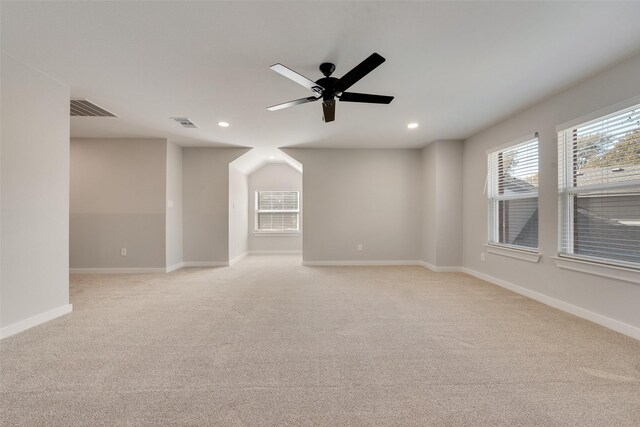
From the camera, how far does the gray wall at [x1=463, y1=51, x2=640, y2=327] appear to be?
2.35 metres

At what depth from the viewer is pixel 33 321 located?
8.00ft

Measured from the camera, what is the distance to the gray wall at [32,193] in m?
2.27

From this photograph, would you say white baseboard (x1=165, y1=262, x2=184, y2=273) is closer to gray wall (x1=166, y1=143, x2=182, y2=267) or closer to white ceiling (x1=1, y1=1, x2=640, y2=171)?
gray wall (x1=166, y1=143, x2=182, y2=267)

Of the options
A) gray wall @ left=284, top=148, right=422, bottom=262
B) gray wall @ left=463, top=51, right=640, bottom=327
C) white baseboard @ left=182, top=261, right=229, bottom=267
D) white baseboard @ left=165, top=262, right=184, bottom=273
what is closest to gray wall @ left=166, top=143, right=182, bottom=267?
white baseboard @ left=165, top=262, right=184, bottom=273

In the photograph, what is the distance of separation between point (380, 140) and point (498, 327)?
351 centimetres

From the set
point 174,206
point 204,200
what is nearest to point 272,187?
point 204,200

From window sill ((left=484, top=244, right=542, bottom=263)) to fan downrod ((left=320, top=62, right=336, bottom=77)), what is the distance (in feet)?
10.8

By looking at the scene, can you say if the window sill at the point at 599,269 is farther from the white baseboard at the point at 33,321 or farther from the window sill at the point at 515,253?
the white baseboard at the point at 33,321

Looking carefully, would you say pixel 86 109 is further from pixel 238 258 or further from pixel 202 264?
pixel 238 258

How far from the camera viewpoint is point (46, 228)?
8.44 feet

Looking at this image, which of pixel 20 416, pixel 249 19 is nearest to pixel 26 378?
pixel 20 416

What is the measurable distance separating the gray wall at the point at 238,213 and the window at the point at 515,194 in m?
4.90

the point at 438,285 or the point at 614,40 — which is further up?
the point at 614,40

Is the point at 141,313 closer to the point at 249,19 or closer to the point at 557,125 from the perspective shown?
the point at 249,19
